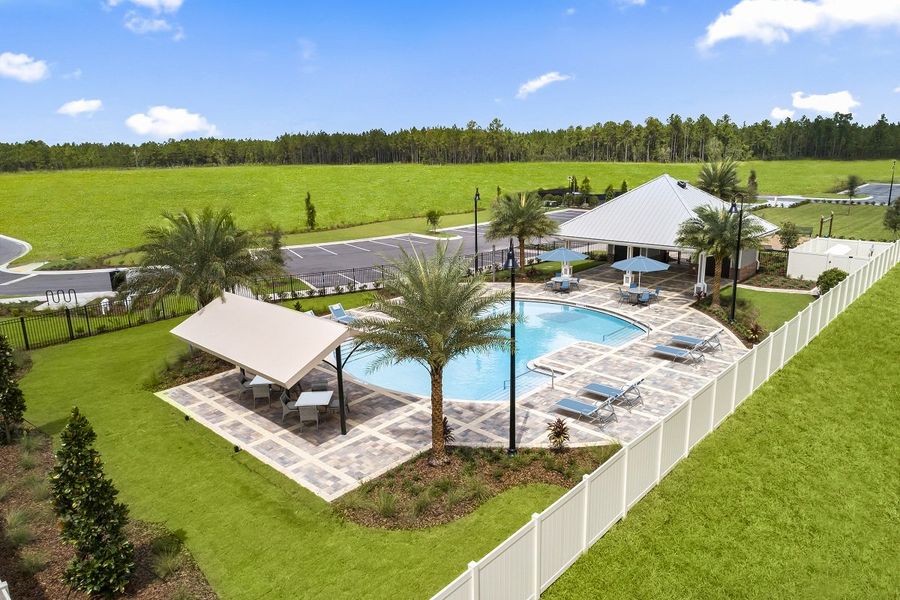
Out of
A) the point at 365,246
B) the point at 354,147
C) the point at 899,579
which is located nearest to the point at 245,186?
the point at 365,246

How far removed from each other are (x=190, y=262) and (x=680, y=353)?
1826 cm

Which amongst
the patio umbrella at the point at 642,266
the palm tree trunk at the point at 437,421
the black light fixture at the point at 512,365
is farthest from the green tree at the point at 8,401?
the patio umbrella at the point at 642,266

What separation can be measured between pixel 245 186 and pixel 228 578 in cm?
8874

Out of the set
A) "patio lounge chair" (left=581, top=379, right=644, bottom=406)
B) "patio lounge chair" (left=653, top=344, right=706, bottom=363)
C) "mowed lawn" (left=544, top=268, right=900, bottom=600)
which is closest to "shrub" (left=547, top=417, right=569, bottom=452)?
"patio lounge chair" (left=581, top=379, right=644, bottom=406)

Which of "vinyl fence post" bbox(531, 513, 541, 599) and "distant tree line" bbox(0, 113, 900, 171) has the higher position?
"distant tree line" bbox(0, 113, 900, 171)

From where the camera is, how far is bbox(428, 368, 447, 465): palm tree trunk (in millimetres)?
13570

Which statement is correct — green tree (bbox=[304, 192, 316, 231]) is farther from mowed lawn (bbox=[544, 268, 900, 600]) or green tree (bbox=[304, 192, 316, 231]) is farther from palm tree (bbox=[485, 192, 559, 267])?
mowed lawn (bbox=[544, 268, 900, 600])

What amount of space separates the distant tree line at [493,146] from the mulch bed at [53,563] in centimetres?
13226

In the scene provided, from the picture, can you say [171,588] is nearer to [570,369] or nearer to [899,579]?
[899,579]

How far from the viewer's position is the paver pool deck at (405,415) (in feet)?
46.8

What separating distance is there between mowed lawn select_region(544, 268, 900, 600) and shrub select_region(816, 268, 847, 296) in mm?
12975

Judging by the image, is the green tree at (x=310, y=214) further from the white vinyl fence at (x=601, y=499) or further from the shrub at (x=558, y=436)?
the white vinyl fence at (x=601, y=499)

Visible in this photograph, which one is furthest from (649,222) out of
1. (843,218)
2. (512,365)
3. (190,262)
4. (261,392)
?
(843,218)

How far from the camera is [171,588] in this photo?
990 centimetres
